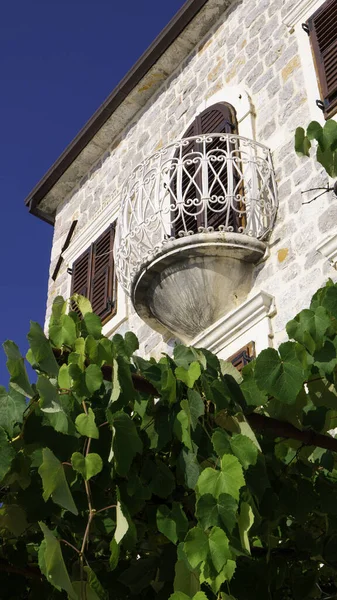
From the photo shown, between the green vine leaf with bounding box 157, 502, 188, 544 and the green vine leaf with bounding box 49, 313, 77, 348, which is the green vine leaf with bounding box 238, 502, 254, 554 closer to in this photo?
the green vine leaf with bounding box 157, 502, 188, 544

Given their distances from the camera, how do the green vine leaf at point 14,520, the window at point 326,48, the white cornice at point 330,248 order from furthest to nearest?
the window at point 326,48 → the white cornice at point 330,248 → the green vine leaf at point 14,520

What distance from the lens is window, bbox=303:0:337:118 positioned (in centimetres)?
651

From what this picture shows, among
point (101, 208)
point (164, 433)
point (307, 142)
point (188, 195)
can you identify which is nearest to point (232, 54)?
point (188, 195)

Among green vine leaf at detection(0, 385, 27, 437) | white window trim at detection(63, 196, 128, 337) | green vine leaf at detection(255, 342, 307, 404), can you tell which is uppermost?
white window trim at detection(63, 196, 128, 337)

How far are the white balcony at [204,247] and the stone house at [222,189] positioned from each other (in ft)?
0.03

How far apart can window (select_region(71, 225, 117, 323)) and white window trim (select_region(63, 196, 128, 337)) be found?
0.25 ft

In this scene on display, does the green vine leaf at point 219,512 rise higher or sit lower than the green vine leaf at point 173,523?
lower

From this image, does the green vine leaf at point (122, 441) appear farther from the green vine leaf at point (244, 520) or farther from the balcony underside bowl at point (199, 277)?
the balcony underside bowl at point (199, 277)

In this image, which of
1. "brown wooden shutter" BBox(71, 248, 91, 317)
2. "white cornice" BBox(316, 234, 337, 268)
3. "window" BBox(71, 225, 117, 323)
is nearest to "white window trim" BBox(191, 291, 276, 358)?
"white cornice" BBox(316, 234, 337, 268)

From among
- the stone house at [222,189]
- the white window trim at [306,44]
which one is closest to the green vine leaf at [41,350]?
the stone house at [222,189]

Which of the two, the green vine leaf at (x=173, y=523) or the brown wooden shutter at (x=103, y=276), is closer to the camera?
the green vine leaf at (x=173, y=523)

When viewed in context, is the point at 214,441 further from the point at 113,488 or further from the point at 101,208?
the point at 101,208

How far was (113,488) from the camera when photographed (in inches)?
129

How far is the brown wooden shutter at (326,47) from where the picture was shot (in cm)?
653
